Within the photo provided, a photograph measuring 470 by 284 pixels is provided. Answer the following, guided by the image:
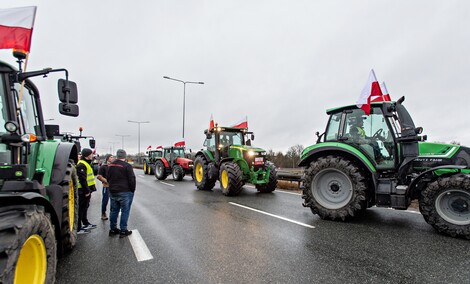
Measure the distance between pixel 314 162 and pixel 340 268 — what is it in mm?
2823

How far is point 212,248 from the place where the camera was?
3.82 m

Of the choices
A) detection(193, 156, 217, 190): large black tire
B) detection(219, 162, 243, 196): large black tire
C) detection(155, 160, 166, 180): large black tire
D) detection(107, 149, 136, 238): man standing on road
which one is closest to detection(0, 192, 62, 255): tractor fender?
detection(107, 149, 136, 238): man standing on road

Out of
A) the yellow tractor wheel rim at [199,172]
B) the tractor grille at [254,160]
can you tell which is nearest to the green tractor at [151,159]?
the yellow tractor wheel rim at [199,172]

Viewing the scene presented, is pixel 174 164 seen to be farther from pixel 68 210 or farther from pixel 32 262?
pixel 32 262

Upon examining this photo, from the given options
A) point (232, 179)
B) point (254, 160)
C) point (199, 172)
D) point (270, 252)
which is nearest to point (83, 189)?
point (270, 252)

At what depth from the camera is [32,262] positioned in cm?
217

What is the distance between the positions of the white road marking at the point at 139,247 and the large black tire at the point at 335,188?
3.46 meters

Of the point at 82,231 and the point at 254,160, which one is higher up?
the point at 254,160

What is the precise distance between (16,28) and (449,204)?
6.48m

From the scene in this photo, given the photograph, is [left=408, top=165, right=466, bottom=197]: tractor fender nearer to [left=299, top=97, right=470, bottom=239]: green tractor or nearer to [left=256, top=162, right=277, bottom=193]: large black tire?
[left=299, top=97, right=470, bottom=239]: green tractor

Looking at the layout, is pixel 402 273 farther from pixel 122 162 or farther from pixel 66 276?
pixel 122 162

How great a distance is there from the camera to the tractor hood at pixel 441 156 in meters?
4.51

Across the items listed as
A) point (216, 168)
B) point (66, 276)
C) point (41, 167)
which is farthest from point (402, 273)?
point (216, 168)

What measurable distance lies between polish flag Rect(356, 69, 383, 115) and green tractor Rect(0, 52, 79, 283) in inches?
196
